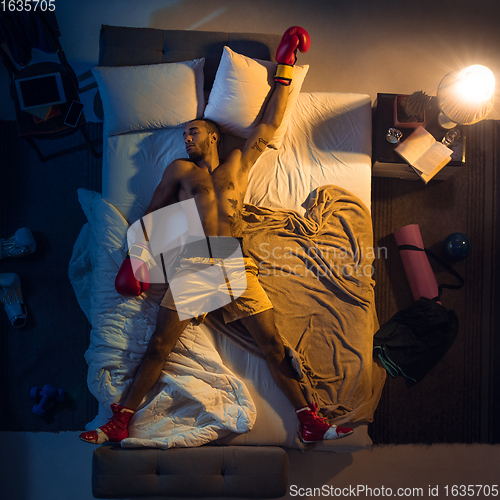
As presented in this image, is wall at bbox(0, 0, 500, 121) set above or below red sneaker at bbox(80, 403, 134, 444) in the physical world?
above

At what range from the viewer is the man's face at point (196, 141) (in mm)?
2102

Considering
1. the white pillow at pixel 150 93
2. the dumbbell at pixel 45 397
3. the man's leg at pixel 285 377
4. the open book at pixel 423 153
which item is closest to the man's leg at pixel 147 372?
the man's leg at pixel 285 377

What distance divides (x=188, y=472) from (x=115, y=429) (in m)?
0.45

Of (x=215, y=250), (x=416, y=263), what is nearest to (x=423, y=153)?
(x=416, y=263)

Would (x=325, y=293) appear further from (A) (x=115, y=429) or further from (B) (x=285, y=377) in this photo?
(A) (x=115, y=429)

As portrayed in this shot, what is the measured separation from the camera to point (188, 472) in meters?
1.79

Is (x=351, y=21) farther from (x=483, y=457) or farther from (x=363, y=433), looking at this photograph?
(x=483, y=457)

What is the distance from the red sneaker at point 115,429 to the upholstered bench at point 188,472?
0.16 ft

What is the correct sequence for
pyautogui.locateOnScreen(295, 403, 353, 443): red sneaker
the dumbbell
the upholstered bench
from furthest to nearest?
the dumbbell
pyautogui.locateOnScreen(295, 403, 353, 443): red sneaker
the upholstered bench

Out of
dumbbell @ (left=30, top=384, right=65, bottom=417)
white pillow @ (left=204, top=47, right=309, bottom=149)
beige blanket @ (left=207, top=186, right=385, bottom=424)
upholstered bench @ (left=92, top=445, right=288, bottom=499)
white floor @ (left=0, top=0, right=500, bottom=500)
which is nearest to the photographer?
upholstered bench @ (left=92, top=445, right=288, bottom=499)

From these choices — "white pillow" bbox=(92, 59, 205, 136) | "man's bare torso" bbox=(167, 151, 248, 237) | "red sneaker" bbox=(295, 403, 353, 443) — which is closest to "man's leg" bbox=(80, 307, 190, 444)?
"man's bare torso" bbox=(167, 151, 248, 237)

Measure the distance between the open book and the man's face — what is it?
4.09 ft

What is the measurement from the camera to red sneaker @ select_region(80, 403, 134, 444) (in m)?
1.83

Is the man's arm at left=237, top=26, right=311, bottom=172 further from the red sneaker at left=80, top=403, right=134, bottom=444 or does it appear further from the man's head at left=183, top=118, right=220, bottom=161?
the red sneaker at left=80, top=403, right=134, bottom=444
